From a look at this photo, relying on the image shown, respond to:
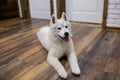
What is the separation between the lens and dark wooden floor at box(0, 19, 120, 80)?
4.29 ft

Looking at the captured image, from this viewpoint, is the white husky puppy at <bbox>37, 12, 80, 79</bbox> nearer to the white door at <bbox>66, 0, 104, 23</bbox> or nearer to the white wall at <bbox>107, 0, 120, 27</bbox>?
the white wall at <bbox>107, 0, 120, 27</bbox>

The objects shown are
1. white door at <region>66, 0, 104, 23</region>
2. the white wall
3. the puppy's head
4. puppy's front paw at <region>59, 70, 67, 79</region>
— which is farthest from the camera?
white door at <region>66, 0, 104, 23</region>

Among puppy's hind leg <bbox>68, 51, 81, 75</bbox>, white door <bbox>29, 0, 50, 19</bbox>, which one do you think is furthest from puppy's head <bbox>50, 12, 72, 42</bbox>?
white door <bbox>29, 0, 50, 19</bbox>

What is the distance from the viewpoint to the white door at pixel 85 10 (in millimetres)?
3082

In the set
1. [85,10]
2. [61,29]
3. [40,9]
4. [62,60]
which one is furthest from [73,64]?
[40,9]

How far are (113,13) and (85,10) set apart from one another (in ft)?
2.61

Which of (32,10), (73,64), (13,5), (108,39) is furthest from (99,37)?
(13,5)

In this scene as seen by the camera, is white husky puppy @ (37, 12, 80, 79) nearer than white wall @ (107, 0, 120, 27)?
Yes

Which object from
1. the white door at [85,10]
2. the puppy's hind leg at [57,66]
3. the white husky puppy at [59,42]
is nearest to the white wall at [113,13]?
the white door at [85,10]

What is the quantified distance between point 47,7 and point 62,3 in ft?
1.92

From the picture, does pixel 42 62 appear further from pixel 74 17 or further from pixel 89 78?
pixel 74 17

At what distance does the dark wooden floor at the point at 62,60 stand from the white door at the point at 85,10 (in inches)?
31.8

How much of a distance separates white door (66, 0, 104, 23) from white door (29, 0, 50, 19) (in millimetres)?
630

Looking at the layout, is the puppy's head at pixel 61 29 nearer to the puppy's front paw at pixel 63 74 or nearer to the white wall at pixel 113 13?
the puppy's front paw at pixel 63 74
